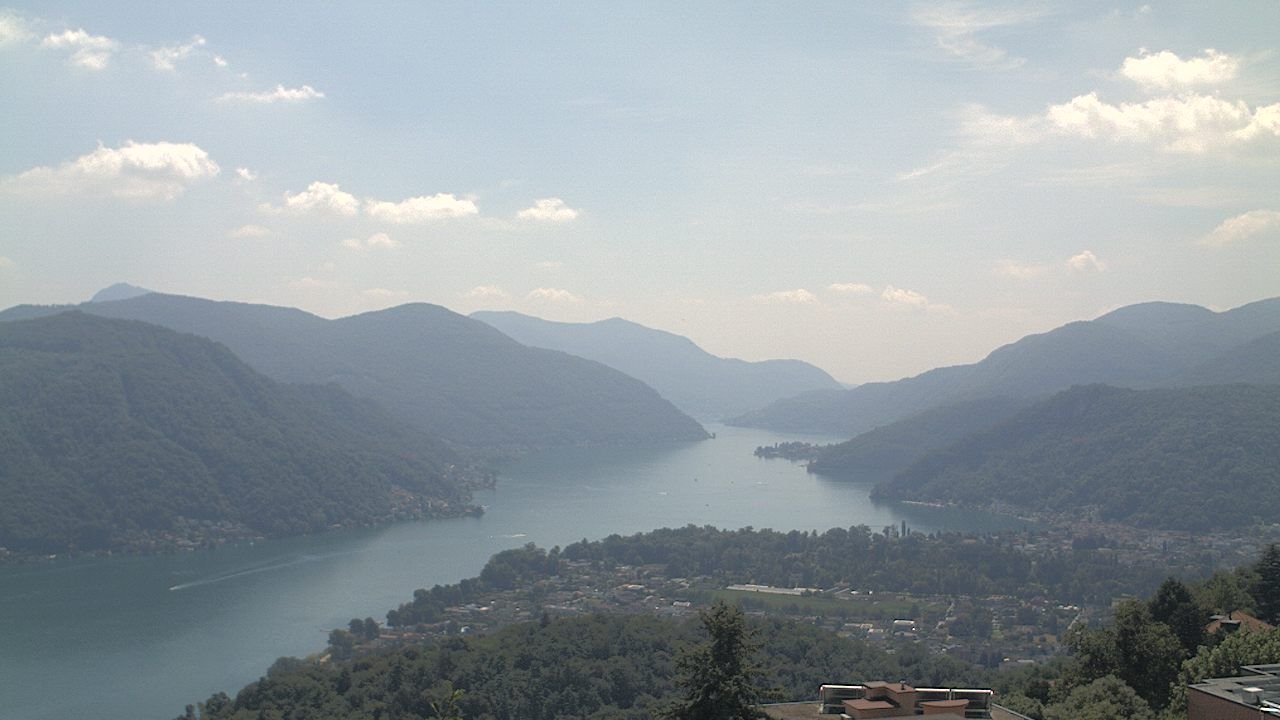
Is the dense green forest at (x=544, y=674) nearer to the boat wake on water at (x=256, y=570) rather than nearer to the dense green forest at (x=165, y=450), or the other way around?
the boat wake on water at (x=256, y=570)

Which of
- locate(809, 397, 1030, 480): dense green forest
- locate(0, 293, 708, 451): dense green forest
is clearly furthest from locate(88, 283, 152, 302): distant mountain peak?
locate(809, 397, 1030, 480): dense green forest

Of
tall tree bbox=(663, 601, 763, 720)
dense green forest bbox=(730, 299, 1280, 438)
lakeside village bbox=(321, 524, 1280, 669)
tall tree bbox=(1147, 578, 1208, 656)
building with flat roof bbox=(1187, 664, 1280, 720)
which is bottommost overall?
lakeside village bbox=(321, 524, 1280, 669)

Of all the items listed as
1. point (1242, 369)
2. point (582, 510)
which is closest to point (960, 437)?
point (1242, 369)

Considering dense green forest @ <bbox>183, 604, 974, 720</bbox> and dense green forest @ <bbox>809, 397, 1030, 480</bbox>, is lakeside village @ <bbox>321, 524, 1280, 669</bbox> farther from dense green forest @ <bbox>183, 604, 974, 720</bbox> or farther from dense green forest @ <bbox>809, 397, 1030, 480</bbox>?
dense green forest @ <bbox>809, 397, 1030, 480</bbox>

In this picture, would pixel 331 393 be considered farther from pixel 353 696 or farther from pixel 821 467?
pixel 353 696

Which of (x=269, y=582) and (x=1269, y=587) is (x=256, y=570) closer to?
(x=269, y=582)

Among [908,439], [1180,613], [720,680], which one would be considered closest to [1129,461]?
[908,439]
